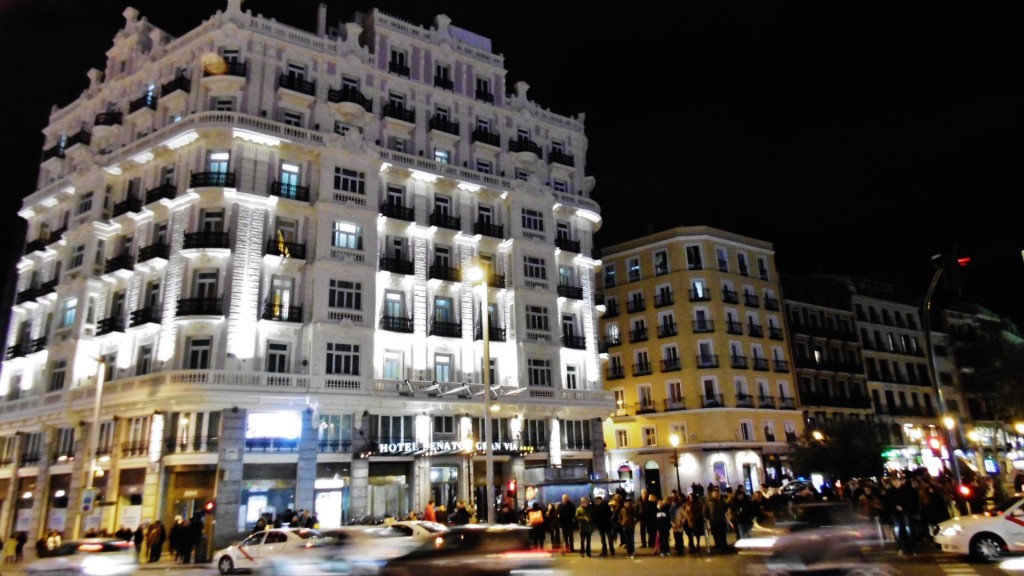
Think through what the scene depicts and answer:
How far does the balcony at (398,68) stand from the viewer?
140 ft

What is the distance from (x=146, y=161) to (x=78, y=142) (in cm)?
798

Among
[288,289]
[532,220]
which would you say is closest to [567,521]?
[288,289]

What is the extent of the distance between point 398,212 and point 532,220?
9110 millimetres

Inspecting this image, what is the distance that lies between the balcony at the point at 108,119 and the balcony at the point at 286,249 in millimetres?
14672

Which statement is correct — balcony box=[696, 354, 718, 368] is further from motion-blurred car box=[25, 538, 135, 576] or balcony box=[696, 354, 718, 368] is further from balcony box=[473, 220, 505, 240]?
motion-blurred car box=[25, 538, 135, 576]

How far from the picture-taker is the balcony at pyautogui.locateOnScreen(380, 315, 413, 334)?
36688mm

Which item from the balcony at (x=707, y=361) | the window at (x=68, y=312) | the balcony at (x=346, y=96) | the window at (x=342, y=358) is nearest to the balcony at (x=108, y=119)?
the window at (x=68, y=312)

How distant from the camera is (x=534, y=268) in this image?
142ft

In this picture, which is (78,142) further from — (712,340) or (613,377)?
(712,340)

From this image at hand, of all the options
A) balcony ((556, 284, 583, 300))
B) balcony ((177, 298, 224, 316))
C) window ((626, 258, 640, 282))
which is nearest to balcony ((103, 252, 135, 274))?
balcony ((177, 298, 224, 316))

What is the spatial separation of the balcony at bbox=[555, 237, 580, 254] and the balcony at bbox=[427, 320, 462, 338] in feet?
31.5

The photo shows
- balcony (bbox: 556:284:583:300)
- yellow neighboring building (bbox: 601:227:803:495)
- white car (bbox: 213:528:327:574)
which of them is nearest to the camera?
white car (bbox: 213:528:327:574)

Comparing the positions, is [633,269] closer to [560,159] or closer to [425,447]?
[560,159]

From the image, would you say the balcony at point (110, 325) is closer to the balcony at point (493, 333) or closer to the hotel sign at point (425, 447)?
the hotel sign at point (425, 447)
